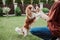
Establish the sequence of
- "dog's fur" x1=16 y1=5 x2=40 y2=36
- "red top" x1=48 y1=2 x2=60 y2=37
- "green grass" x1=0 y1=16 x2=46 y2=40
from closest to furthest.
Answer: "red top" x1=48 y1=2 x2=60 y2=37, "dog's fur" x1=16 y1=5 x2=40 y2=36, "green grass" x1=0 y1=16 x2=46 y2=40

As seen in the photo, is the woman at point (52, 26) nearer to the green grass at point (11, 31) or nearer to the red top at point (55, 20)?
the red top at point (55, 20)

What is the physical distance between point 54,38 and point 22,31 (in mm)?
3835

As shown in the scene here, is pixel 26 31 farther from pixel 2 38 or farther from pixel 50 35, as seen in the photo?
pixel 50 35

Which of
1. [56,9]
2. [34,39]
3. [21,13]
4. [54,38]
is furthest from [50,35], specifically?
[21,13]

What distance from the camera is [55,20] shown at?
17.4ft

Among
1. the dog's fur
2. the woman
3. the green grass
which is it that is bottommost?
the green grass

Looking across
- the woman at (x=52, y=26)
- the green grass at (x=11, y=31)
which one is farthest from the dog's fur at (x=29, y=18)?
the woman at (x=52, y=26)

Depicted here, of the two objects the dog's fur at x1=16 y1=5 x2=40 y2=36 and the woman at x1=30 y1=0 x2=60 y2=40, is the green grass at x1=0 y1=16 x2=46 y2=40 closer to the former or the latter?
the dog's fur at x1=16 y1=5 x2=40 y2=36

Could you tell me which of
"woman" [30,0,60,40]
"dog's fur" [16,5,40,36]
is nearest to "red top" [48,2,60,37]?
"woman" [30,0,60,40]

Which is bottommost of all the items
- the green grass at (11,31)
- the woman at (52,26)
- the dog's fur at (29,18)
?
the green grass at (11,31)

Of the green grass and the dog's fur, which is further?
the green grass

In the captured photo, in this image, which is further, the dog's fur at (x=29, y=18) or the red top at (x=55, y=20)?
the dog's fur at (x=29, y=18)

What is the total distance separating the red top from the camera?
5.13m

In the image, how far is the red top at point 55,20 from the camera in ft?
16.8
